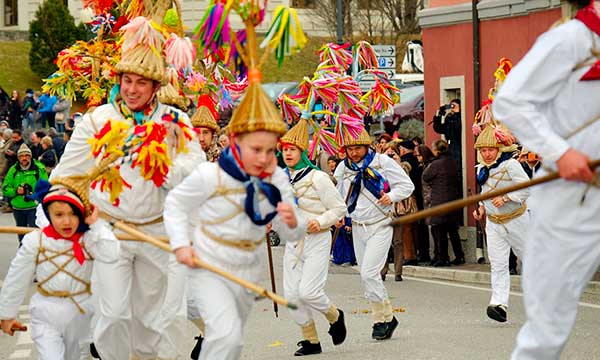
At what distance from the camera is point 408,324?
13641mm

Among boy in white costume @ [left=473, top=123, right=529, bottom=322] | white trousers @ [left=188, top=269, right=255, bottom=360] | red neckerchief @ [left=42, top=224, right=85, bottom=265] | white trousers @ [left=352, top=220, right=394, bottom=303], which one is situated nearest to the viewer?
white trousers @ [left=188, top=269, right=255, bottom=360]

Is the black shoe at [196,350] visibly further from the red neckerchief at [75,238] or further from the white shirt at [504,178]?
the white shirt at [504,178]

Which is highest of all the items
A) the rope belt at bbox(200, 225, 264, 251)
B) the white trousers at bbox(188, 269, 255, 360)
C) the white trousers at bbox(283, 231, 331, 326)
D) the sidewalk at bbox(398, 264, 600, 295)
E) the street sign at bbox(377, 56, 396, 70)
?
the street sign at bbox(377, 56, 396, 70)

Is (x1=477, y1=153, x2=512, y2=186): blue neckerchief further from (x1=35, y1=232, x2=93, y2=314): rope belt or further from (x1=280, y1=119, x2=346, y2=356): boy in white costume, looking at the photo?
(x1=35, y1=232, x2=93, y2=314): rope belt

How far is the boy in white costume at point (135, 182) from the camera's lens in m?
8.70

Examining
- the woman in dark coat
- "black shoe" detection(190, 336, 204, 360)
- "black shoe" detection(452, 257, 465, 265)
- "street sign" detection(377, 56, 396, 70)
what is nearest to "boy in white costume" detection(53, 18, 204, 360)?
"black shoe" detection(190, 336, 204, 360)

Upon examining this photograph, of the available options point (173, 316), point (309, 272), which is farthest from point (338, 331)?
point (173, 316)

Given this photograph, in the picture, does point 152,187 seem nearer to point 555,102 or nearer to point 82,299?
point 82,299

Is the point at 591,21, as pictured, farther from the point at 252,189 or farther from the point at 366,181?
the point at 366,181

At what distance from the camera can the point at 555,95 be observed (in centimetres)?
627

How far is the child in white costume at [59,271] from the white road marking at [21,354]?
10.5 feet

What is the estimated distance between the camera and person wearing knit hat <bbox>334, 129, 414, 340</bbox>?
13.0 m

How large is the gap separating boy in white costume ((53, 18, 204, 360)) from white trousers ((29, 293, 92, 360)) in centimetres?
14

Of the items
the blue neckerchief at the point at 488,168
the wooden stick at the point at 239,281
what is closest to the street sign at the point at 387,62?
the blue neckerchief at the point at 488,168
